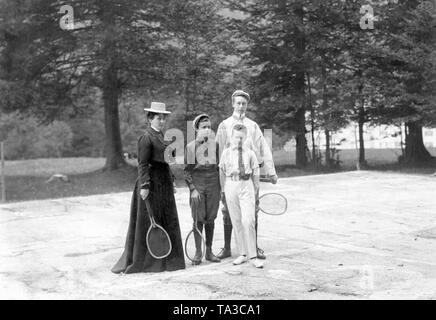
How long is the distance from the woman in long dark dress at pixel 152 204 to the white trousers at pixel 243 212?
698 mm

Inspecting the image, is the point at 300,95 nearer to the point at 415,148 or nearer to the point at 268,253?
the point at 415,148

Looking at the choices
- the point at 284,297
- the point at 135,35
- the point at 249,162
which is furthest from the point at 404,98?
the point at 284,297

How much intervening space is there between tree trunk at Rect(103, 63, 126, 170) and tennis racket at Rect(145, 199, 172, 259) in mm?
15640

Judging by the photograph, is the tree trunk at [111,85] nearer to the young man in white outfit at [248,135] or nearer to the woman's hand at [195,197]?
the young man in white outfit at [248,135]

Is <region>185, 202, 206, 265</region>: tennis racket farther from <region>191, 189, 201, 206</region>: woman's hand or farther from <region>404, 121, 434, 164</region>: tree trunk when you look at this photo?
<region>404, 121, 434, 164</region>: tree trunk

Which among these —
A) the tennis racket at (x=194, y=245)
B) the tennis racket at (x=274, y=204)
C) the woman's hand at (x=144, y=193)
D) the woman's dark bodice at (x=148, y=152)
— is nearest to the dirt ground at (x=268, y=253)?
the tennis racket at (x=194, y=245)

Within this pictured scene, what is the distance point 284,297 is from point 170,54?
15912 mm

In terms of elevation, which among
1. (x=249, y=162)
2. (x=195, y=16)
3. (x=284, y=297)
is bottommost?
(x=284, y=297)

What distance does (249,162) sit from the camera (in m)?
7.17

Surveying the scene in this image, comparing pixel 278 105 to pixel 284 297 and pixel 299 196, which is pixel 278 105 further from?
pixel 284 297

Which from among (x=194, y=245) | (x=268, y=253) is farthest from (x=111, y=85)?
(x=268, y=253)

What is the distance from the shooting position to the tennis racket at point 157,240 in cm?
691

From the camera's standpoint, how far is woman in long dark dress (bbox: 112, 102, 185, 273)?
695 centimetres

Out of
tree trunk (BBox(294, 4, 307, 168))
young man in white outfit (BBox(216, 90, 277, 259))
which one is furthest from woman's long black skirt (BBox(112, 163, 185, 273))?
tree trunk (BBox(294, 4, 307, 168))
